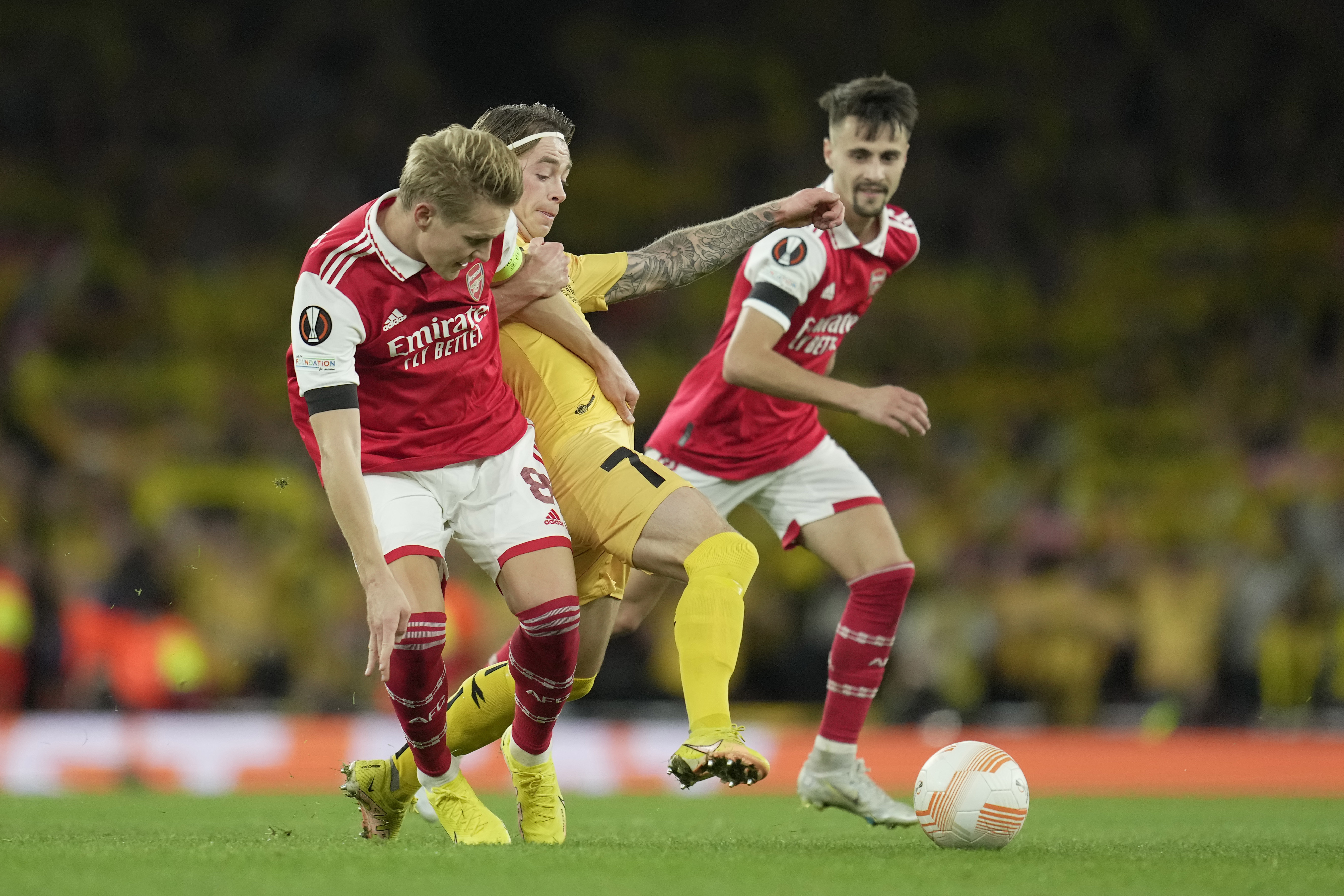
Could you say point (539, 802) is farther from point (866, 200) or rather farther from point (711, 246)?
point (866, 200)

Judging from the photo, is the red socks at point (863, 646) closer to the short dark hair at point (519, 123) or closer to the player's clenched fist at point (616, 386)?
the player's clenched fist at point (616, 386)

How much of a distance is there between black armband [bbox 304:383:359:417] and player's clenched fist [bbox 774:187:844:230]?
1.82m

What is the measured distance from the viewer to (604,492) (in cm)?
508

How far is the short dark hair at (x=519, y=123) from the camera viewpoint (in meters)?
5.38

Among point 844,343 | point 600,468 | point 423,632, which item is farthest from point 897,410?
point 844,343

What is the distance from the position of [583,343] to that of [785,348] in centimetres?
120

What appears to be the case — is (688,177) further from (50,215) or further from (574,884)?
(574,884)

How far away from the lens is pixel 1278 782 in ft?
30.2

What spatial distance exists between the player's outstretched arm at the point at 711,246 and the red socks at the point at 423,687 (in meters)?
1.44

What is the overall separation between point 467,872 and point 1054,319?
39.3 feet

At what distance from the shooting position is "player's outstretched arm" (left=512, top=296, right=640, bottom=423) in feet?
17.5

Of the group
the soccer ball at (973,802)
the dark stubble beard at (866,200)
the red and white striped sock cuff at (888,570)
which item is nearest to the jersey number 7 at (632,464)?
the soccer ball at (973,802)

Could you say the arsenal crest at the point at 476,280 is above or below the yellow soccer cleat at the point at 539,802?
above

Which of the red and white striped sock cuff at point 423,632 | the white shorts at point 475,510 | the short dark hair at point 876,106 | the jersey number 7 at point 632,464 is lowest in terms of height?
the red and white striped sock cuff at point 423,632
